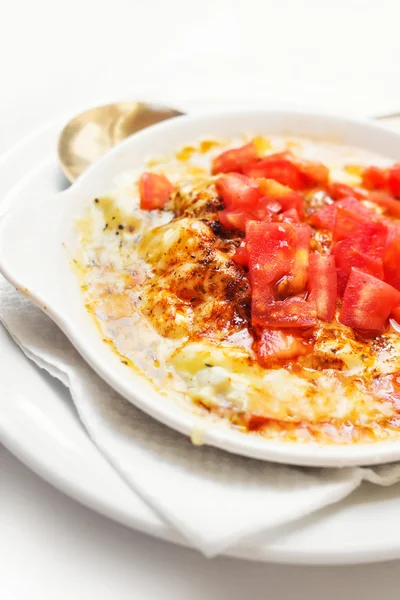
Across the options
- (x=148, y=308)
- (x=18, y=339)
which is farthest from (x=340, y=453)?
(x=18, y=339)

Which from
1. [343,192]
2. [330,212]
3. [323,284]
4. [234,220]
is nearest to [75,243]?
[234,220]

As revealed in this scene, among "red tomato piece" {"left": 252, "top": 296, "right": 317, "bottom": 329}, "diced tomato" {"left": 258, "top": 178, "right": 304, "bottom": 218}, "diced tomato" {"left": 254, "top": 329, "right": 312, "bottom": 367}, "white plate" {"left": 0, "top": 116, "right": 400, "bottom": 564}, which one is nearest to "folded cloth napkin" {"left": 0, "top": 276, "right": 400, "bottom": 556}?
"white plate" {"left": 0, "top": 116, "right": 400, "bottom": 564}

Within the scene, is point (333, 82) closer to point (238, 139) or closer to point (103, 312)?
point (238, 139)

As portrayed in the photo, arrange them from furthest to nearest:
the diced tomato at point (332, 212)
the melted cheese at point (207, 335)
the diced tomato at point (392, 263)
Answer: the diced tomato at point (332, 212)
the diced tomato at point (392, 263)
the melted cheese at point (207, 335)

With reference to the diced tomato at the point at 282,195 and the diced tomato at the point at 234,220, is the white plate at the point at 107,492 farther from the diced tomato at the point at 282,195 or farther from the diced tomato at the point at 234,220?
the diced tomato at the point at 282,195

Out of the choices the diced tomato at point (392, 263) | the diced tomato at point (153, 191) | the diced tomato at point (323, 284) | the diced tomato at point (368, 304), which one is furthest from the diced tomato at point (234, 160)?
the diced tomato at point (368, 304)
